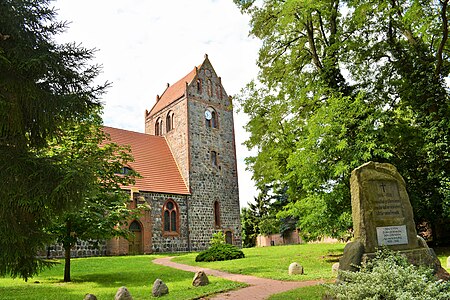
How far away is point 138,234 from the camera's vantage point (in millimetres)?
26297

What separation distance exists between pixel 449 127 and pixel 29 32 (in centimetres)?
1419

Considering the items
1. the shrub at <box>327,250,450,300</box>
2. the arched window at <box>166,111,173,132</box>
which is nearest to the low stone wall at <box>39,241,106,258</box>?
the arched window at <box>166,111,173,132</box>

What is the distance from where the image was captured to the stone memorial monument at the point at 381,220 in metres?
7.00

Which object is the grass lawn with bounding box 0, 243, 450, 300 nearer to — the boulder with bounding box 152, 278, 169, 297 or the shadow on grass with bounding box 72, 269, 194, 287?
the shadow on grass with bounding box 72, 269, 194, 287

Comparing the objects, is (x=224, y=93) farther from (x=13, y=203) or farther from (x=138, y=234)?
(x=13, y=203)

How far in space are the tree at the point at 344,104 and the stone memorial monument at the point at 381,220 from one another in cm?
557

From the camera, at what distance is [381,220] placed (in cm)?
724

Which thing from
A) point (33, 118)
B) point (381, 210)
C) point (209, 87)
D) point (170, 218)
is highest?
point (209, 87)

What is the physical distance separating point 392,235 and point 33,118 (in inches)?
290

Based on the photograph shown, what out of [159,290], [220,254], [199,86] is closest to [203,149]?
[199,86]

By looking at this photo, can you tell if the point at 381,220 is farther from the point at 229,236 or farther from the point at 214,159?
the point at 214,159

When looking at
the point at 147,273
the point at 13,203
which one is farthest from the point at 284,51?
the point at 13,203

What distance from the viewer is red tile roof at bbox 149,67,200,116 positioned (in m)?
33.3

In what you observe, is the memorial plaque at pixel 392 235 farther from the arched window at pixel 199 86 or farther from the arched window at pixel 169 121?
the arched window at pixel 169 121
